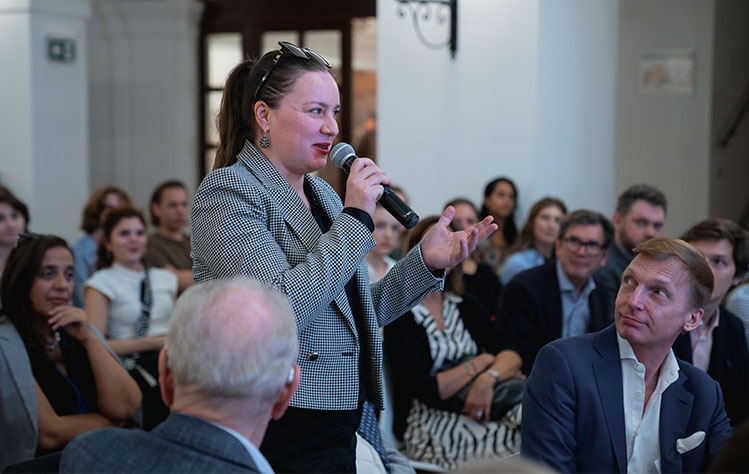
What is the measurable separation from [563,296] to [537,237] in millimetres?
1201

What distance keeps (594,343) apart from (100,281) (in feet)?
8.23

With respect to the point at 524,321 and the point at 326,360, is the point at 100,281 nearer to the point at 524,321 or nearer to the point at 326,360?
the point at 524,321

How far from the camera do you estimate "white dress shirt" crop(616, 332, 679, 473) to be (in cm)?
207

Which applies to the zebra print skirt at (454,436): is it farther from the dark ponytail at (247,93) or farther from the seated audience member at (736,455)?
the seated audience member at (736,455)

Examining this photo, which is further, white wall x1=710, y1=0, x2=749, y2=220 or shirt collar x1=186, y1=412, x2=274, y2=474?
white wall x1=710, y1=0, x2=749, y2=220

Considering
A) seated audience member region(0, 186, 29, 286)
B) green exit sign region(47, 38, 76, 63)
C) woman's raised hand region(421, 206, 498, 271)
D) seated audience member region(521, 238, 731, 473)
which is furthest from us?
green exit sign region(47, 38, 76, 63)

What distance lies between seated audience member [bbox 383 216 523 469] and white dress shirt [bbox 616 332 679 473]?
135 cm

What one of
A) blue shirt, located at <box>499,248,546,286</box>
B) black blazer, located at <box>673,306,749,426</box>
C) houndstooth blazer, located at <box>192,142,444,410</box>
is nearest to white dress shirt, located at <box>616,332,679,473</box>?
houndstooth blazer, located at <box>192,142,444,410</box>

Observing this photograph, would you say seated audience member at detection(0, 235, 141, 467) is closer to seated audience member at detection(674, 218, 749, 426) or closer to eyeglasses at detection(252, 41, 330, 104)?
eyeglasses at detection(252, 41, 330, 104)

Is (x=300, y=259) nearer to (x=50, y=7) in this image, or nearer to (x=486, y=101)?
(x=486, y=101)

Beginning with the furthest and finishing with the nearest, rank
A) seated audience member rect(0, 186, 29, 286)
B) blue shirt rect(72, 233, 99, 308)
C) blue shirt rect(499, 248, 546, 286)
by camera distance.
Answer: blue shirt rect(72, 233, 99, 308)
blue shirt rect(499, 248, 546, 286)
seated audience member rect(0, 186, 29, 286)

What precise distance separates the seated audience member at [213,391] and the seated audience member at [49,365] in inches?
62.2

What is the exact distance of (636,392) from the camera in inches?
82.5

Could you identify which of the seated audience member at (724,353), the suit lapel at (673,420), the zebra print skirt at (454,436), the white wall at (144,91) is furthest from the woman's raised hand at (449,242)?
the white wall at (144,91)
